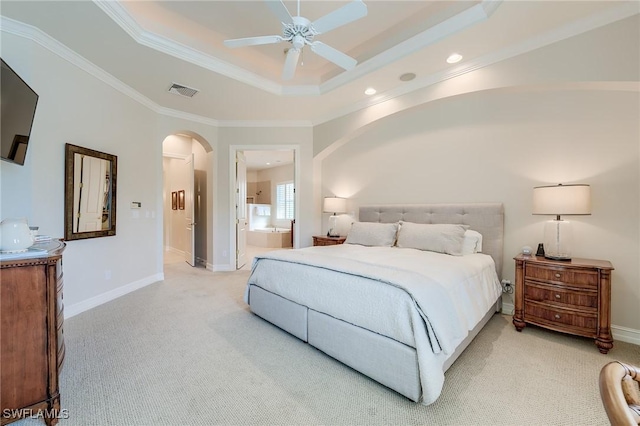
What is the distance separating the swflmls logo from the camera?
141cm

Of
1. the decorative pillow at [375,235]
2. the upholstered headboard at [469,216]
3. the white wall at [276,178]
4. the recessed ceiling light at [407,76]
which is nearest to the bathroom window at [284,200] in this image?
the white wall at [276,178]

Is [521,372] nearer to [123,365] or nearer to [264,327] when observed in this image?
[264,327]

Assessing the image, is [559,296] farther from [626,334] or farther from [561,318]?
[626,334]

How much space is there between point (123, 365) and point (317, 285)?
158 cm

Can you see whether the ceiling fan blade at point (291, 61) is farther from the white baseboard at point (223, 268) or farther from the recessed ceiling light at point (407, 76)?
the white baseboard at point (223, 268)

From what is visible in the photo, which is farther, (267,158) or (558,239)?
(267,158)

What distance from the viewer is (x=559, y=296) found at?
2463 mm

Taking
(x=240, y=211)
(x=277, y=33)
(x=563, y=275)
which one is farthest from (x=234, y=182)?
(x=563, y=275)

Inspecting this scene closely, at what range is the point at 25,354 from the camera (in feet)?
→ 4.69

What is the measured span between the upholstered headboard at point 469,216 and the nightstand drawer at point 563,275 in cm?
54

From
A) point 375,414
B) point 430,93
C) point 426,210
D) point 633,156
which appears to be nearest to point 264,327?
point 375,414

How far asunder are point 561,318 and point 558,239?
0.74 meters

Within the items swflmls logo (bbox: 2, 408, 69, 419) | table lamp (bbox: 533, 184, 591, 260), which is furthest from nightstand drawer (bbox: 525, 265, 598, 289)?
swflmls logo (bbox: 2, 408, 69, 419)

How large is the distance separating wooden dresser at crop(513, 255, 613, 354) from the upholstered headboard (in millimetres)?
406
